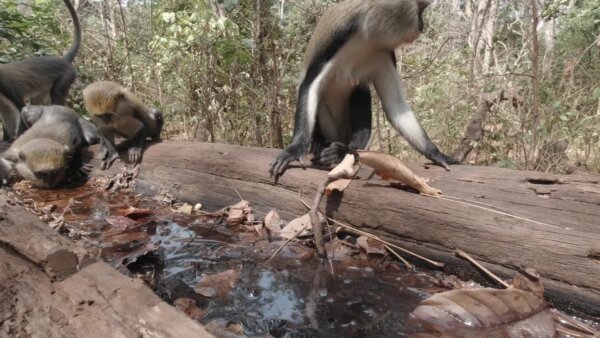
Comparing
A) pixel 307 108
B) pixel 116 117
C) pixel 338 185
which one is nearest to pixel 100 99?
pixel 116 117

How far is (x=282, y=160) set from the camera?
11.7ft

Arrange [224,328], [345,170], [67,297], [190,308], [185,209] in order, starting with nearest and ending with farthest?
1. [67,297]
2. [224,328]
3. [190,308]
4. [345,170]
5. [185,209]

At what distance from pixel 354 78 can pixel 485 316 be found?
2435 mm

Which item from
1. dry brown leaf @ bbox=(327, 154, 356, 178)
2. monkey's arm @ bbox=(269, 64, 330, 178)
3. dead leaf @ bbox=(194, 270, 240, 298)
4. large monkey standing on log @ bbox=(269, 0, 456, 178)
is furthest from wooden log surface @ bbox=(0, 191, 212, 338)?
monkey's arm @ bbox=(269, 64, 330, 178)

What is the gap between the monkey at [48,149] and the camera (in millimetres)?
4754

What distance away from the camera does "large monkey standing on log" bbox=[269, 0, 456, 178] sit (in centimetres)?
364

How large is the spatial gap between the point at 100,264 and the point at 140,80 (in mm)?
6655

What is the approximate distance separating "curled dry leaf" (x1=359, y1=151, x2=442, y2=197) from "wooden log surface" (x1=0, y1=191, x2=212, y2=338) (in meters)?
1.63

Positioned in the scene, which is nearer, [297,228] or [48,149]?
[297,228]

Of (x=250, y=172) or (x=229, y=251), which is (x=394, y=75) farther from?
(x=229, y=251)

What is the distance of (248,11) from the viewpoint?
21.6 ft

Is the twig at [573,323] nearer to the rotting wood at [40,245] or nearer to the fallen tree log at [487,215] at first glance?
the fallen tree log at [487,215]

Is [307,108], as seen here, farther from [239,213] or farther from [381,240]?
[381,240]

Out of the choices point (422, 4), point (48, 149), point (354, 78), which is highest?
point (422, 4)
